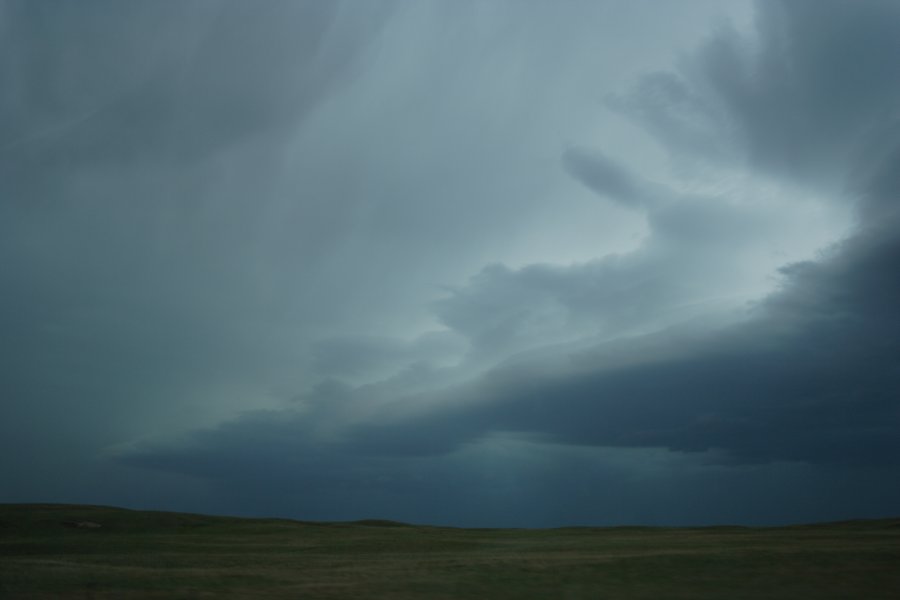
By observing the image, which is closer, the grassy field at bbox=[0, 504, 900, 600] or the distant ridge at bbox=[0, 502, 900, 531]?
the grassy field at bbox=[0, 504, 900, 600]

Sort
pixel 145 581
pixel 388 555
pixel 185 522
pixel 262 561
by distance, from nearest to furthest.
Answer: pixel 145 581 → pixel 262 561 → pixel 388 555 → pixel 185 522

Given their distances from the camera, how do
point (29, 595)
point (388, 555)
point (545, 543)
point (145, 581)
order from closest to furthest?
point (29, 595) → point (145, 581) → point (388, 555) → point (545, 543)

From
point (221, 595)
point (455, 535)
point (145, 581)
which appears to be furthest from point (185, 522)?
point (221, 595)

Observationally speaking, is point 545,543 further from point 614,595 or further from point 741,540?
point 614,595

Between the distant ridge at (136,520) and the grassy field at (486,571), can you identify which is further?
the distant ridge at (136,520)

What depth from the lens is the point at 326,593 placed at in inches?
840

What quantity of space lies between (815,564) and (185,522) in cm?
4649

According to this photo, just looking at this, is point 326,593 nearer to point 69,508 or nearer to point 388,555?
point 388,555

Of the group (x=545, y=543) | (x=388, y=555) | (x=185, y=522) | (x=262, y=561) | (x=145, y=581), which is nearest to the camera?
(x=145, y=581)

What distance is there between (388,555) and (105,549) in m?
17.1

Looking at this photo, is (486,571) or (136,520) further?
(136,520)

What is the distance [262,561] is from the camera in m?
31.5

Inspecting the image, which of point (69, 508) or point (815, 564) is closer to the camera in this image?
point (815, 564)

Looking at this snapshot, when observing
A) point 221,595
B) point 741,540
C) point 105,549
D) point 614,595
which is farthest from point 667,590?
point 105,549
